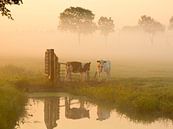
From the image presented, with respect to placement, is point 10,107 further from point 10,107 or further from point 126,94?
point 126,94

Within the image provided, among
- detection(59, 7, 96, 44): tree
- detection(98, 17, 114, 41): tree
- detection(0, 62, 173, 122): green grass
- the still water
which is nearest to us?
the still water

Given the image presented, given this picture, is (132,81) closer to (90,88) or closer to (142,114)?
(90,88)

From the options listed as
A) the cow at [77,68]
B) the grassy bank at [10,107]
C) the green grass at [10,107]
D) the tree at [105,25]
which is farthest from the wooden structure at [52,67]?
the tree at [105,25]

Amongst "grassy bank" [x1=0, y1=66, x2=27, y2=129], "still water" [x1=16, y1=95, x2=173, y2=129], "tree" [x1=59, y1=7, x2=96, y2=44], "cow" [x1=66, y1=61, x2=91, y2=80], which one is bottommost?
"still water" [x1=16, y1=95, x2=173, y2=129]

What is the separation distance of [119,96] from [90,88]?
4.85 m

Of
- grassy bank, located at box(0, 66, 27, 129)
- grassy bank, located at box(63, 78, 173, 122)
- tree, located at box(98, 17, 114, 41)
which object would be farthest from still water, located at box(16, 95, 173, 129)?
tree, located at box(98, 17, 114, 41)

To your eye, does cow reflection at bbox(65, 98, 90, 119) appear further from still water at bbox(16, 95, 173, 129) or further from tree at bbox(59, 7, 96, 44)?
tree at bbox(59, 7, 96, 44)

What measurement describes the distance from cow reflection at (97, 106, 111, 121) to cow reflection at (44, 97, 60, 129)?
240cm

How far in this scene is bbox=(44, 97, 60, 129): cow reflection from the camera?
1078 inches

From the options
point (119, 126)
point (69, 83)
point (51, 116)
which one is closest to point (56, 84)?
point (69, 83)

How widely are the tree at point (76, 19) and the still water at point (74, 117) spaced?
119 meters

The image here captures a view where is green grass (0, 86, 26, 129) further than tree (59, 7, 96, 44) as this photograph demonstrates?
No

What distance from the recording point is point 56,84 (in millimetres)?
41719

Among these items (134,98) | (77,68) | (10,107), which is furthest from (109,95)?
(10,107)
